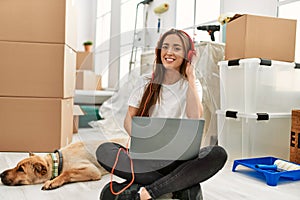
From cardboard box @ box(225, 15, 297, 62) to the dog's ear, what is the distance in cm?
117

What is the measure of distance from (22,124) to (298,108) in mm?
1525

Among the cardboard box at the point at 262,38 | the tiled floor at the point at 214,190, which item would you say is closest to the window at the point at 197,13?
the cardboard box at the point at 262,38

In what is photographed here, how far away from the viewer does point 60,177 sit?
1447mm

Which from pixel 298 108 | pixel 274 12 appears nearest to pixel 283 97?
pixel 298 108

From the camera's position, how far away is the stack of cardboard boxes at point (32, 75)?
6.97 ft

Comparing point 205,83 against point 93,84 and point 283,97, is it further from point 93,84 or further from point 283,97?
point 283,97

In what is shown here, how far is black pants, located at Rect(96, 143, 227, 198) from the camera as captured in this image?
119 centimetres

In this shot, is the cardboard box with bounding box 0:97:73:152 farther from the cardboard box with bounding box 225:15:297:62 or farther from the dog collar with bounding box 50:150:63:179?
the cardboard box with bounding box 225:15:297:62

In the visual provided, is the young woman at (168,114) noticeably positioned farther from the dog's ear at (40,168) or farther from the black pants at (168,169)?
the dog's ear at (40,168)

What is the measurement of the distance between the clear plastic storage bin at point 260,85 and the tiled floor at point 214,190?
43 cm

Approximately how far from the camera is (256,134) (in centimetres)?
196

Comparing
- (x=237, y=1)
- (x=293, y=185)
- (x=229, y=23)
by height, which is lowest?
(x=293, y=185)

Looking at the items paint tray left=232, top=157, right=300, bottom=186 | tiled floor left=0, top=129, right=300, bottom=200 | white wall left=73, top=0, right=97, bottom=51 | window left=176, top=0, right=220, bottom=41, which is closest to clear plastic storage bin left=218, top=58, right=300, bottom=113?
paint tray left=232, top=157, right=300, bottom=186

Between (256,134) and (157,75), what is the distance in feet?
3.28
